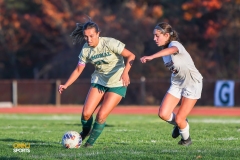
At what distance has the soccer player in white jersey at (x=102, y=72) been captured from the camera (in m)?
9.39

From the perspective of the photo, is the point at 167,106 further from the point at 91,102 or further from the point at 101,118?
the point at 91,102

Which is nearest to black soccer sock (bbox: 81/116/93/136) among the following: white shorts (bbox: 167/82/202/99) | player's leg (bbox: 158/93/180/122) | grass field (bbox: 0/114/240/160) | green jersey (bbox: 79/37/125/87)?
grass field (bbox: 0/114/240/160)

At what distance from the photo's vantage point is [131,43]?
34750 mm

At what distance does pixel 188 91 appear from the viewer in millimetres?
9516

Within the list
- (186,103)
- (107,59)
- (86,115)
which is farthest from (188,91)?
(86,115)

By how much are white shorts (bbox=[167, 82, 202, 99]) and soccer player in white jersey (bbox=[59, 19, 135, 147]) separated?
2.47 feet

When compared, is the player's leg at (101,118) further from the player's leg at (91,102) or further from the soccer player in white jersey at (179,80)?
the soccer player in white jersey at (179,80)

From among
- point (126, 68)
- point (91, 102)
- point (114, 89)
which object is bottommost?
point (91, 102)

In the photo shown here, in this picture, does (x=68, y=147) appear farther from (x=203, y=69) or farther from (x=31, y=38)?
(x=31, y=38)

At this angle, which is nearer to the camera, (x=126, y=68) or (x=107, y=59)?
(x=126, y=68)

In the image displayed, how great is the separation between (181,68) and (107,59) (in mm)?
1139

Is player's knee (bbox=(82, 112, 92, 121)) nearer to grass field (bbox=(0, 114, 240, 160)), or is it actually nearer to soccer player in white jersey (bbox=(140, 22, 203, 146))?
grass field (bbox=(0, 114, 240, 160))

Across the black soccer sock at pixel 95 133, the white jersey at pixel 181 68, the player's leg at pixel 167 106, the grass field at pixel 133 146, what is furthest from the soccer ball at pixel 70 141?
the white jersey at pixel 181 68

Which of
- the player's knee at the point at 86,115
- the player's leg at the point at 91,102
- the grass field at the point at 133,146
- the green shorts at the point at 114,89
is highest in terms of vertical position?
the green shorts at the point at 114,89
